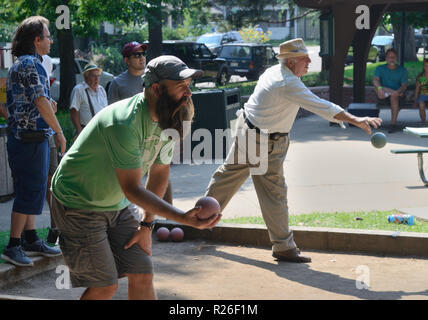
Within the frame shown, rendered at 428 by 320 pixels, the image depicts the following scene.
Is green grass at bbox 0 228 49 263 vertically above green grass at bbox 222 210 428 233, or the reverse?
green grass at bbox 0 228 49 263

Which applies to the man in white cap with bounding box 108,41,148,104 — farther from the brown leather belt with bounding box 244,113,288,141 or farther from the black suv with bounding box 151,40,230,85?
the black suv with bounding box 151,40,230,85

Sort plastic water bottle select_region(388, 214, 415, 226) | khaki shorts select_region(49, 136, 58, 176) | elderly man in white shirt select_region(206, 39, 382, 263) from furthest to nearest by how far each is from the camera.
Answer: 1. plastic water bottle select_region(388, 214, 415, 226)
2. khaki shorts select_region(49, 136, 58, 176)
3. elderly man in white shirt select_region(206, 39, 382, 263)

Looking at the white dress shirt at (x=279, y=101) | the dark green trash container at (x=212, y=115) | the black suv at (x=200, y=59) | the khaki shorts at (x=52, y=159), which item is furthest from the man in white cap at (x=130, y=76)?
the black suv at (x=200, y=59)

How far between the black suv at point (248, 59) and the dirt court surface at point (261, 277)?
25.6 m

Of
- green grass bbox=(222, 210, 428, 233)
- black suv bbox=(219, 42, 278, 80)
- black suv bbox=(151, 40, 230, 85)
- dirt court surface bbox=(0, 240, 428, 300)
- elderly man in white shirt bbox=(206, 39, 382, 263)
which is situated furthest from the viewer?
black suv bbox=(219, 42, 278, 80)

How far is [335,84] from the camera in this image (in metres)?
16.3

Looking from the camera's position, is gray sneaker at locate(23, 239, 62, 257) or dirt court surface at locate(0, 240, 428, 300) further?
gray sneaker at locate(23, 239, 62, 257)

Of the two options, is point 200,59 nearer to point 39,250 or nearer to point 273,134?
point 273,134

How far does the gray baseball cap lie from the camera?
370 centimetres

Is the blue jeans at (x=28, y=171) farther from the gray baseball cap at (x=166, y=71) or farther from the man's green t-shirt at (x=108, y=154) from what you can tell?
the gray baseball cap at (x=166, y=71)

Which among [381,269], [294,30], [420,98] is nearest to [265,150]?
[381,269]

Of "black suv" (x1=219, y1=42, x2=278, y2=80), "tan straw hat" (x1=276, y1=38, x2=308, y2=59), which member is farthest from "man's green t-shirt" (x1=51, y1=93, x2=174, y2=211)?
"black suv" (x1=219, y1=42, x2=278, y2=80)

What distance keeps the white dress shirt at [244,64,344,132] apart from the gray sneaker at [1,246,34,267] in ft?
7.43
